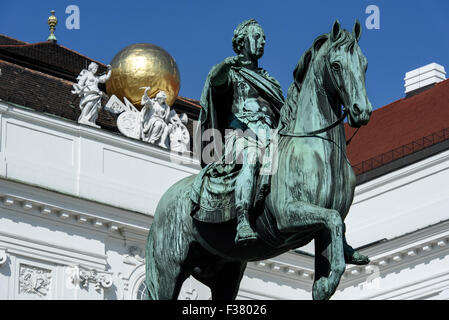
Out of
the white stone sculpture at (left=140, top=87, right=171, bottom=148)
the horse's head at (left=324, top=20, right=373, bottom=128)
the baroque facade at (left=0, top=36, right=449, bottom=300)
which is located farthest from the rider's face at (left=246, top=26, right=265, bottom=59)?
the white stone sculpture at (left=140, top=87, right=171, bottom=148)

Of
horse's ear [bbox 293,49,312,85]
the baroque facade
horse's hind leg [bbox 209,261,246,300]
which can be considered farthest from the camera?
the baroque facade

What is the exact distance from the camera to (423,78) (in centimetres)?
4556

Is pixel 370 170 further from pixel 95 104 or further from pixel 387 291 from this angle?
pixel 95 104

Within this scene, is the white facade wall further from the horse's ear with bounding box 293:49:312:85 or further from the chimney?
the horse's ear with bounding box 293:49:312:85

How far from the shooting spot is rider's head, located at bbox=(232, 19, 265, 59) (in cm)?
1292

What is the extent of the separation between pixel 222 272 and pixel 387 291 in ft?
84.2

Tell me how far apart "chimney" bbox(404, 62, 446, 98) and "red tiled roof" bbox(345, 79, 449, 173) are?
132cm

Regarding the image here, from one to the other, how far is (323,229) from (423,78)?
34.4 m

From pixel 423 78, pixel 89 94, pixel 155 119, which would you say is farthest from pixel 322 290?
pixel 423 78

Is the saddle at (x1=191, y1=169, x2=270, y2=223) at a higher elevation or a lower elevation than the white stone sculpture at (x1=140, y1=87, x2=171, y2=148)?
lower

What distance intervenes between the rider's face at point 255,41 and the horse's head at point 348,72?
86 centimetres

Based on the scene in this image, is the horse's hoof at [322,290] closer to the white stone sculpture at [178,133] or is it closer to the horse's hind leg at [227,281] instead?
the horse's hind leg at [227,281]

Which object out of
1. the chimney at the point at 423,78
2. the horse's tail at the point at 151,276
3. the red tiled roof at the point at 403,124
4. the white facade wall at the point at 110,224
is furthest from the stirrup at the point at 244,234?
the chimney at the point at 423,78

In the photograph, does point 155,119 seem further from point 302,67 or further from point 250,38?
point 302,67
